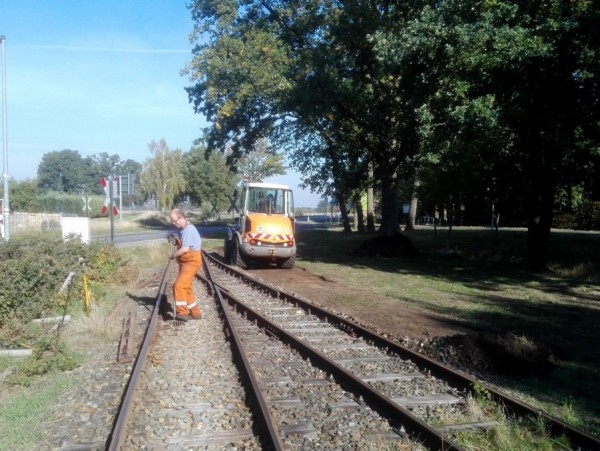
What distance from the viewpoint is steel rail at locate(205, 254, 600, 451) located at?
5.40 m

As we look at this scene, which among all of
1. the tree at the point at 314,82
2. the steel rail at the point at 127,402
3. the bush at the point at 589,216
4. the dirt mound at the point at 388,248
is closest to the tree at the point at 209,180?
the tree at the point at 314,82

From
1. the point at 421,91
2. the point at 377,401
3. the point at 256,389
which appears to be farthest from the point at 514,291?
the point at 256,389

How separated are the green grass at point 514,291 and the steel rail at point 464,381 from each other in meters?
0.43

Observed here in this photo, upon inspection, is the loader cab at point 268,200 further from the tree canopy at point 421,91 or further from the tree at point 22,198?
the tree at point 22,198

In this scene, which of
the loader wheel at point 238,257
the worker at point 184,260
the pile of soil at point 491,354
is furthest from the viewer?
the loader wheel at point 238,257

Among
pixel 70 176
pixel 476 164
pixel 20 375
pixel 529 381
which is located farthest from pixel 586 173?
pixel 70 176

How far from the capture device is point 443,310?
1312 cm

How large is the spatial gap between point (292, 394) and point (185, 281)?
15.5 ft

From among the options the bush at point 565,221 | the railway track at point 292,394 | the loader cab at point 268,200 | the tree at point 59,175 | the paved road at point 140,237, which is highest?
the tree at point 59,175

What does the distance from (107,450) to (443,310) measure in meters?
9.18

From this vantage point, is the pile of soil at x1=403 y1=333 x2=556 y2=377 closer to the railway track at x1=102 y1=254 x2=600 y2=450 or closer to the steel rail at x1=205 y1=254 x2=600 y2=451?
the steel rail at x1=205 y1=254 x2=600 y2=451

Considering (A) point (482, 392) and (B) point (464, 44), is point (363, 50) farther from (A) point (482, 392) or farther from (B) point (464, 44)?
(A) point (482, 392)

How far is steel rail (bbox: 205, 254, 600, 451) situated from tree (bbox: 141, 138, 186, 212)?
210 feet

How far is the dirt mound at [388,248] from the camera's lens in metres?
27.0
